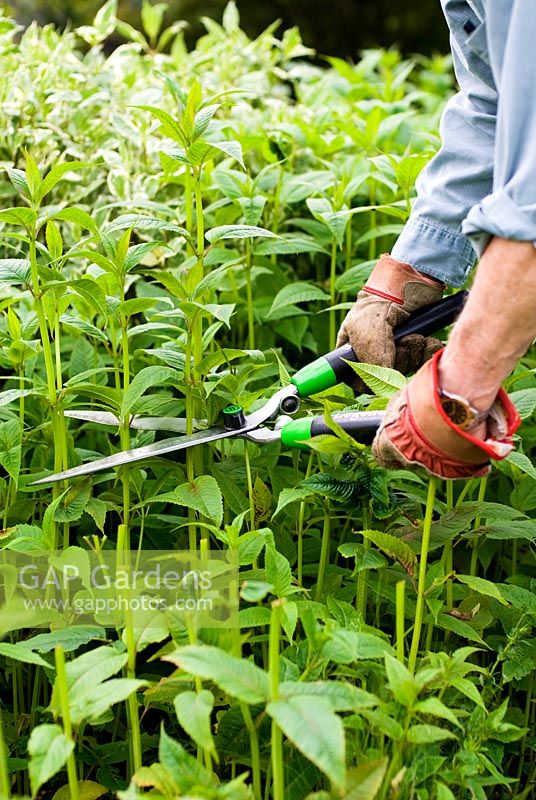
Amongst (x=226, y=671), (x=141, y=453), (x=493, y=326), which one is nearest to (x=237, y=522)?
(x=141, y=453)

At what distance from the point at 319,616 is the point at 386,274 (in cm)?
69

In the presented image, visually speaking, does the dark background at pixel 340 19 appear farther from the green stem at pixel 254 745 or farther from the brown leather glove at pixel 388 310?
the green stem at pixel 254 745

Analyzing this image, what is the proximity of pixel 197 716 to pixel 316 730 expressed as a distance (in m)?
0.20

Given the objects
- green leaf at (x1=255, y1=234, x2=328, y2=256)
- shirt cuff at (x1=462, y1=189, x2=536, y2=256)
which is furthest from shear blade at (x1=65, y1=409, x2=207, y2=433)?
shirt cuff at (x1=462, y1=189, x2=536, y2=256)

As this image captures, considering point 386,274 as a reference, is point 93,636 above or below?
below

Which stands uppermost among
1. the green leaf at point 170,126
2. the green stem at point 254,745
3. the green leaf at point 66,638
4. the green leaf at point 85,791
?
the green leaf at point 170,126

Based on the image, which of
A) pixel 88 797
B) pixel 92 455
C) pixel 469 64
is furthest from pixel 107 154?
pixel 88 797

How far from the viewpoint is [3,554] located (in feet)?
6.10

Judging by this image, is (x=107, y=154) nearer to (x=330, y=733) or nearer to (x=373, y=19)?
(x=330, y=733)

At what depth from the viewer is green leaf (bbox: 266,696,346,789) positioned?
1.23 m

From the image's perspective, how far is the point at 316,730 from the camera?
4.16 feet

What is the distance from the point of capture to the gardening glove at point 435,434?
1.47 metres

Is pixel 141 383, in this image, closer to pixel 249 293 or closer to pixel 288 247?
pixel 249 293

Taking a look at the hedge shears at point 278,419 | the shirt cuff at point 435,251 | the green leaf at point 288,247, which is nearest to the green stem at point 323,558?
the hedge shears at point 278,419
